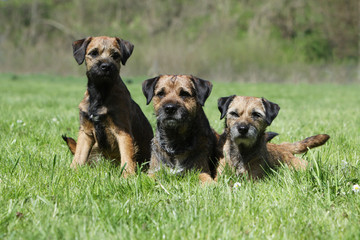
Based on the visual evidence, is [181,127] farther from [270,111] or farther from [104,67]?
[104,67]

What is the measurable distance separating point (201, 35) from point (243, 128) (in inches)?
1197

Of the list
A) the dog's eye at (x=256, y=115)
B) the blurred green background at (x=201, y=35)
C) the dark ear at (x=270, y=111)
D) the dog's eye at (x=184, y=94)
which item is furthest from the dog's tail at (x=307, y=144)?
the blurred green background at (x=201, y=35)

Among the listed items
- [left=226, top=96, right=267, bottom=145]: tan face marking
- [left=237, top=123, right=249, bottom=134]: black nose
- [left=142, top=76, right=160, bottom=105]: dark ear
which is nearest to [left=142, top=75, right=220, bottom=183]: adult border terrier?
[left=142, top=76, right=160, bottom=105]: dark ear

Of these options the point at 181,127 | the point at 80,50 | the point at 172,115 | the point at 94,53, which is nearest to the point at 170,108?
the point at 172,115

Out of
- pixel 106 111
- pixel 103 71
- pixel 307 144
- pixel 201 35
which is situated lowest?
pixel 307 144

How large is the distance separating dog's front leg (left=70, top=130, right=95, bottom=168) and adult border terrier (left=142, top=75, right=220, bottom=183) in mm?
741

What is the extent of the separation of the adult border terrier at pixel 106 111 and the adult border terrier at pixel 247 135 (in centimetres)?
103

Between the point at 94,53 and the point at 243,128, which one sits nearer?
the point at 243,128

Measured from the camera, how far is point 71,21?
36.8 m

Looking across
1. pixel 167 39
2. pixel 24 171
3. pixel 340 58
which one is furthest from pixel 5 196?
pixel 340 58

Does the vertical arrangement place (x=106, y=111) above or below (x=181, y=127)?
above

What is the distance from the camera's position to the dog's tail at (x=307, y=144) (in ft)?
14.3

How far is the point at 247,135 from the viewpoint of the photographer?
366 centimetres

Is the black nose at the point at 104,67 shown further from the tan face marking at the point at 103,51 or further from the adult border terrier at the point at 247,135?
the adult border terrier at the point at 247,135
